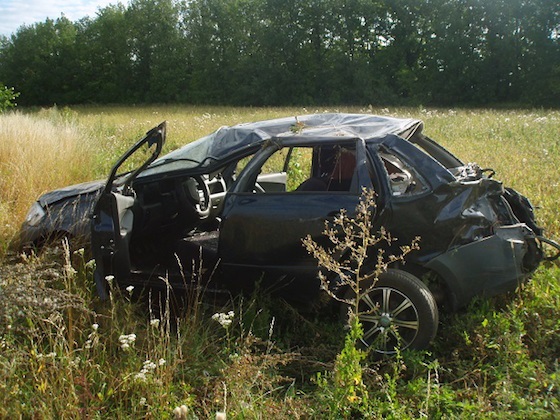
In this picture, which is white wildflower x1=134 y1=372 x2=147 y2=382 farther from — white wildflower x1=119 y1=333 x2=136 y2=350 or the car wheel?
the car wheel

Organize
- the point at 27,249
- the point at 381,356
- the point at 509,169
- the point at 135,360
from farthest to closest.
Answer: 1. the point at 509,169
2. the point at 27,249
3. the point at 381,356
4. the point at 135,360

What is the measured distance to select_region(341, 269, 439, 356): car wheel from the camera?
3.68 m

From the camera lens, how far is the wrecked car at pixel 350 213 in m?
3.80

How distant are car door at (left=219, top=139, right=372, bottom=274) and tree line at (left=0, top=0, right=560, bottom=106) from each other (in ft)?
120

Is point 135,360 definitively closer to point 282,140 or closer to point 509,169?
point 282,140

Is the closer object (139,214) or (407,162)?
(407,162)

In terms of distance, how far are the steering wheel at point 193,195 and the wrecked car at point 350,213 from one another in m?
0.36

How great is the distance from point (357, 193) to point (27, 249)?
3.20m

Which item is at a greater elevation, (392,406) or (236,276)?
(236,276)

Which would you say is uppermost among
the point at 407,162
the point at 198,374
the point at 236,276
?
the point at 407,162

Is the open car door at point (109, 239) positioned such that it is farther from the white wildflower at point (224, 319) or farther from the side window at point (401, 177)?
the side window at point (401, 177)

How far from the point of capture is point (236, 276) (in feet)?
13.7

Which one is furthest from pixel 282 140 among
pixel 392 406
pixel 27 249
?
pixel 27 249

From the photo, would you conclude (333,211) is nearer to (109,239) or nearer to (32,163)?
(109,239)
